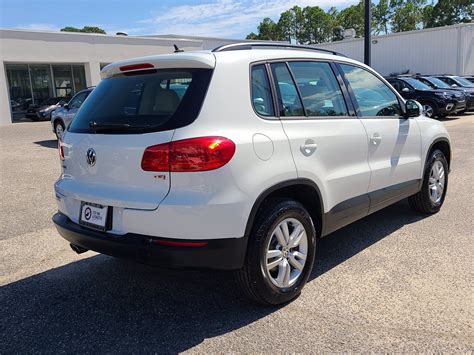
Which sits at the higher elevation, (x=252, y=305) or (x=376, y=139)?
(x=376, y=139)

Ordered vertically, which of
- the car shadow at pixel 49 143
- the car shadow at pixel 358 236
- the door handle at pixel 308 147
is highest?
the door handle at pixel 308 147

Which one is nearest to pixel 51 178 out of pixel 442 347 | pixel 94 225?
pixel 94 225

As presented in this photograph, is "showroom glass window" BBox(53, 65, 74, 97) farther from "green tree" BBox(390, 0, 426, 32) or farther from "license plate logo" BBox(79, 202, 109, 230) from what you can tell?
"green tree" BBox(390, 0, 426, 32)

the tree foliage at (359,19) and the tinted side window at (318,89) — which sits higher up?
the tree foliage at (359,19)

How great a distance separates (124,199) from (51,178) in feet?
19.6

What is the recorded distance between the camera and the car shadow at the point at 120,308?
9.89ft

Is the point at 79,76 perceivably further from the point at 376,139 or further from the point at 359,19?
the point at 359,19

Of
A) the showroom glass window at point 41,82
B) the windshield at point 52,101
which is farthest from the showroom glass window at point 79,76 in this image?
the windshield at point 52,101

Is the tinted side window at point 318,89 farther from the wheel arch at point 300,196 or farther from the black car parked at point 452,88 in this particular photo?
the black car parked at point 452,88

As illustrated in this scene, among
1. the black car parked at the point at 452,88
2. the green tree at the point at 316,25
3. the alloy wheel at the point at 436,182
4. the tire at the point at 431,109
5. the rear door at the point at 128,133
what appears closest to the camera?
the rear door at the point at 128,133

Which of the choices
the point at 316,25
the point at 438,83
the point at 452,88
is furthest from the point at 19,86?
the point at 316,25

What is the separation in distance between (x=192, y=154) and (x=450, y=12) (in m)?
82.9

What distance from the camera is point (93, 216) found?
129 inches

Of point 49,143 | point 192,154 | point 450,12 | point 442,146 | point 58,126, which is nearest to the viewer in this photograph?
point 192,154
